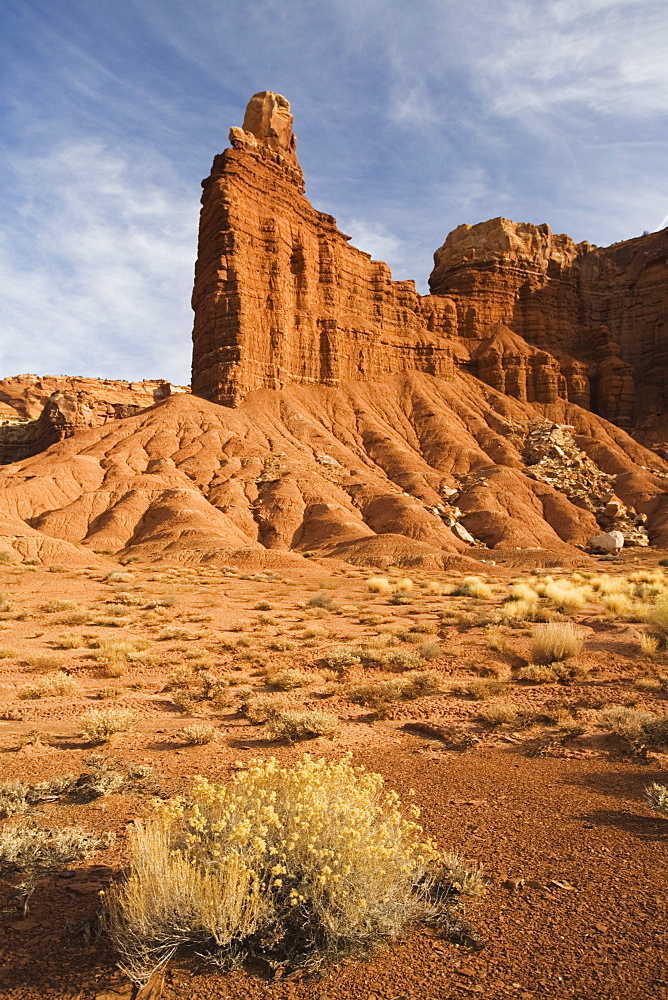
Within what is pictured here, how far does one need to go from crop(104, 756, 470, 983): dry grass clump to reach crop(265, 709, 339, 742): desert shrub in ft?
11.7

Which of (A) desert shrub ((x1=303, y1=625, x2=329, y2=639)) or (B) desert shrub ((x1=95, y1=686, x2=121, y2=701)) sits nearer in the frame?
(B) desert shrub ((x1=95, y1=686, x2=121, y2=701))

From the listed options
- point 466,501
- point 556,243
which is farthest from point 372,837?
point 556,243

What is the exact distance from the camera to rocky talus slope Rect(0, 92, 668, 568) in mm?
43500

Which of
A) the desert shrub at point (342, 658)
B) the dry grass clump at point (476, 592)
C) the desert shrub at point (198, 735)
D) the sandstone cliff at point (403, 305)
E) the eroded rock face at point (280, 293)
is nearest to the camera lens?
the desert shrub at point (198, 735)

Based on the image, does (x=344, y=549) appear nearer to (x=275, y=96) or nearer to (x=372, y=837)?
(x=372, y=837)

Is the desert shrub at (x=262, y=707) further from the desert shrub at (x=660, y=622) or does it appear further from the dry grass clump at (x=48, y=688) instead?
the desert shrub at (x=660, y=622)

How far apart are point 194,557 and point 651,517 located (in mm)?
42287

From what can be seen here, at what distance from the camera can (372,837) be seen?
4055mm

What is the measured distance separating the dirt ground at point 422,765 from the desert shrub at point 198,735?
105 mm

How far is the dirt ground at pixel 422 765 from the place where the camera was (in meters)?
3.46

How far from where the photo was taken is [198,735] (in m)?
7.64

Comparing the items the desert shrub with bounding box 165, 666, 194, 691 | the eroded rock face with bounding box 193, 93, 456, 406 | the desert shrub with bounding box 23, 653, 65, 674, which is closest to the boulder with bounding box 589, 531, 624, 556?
the eroded rock face with bounding box 193, 93, 456, 406

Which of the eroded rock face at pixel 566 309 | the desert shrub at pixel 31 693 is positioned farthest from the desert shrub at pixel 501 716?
the eroded rock face at pixel 566 309

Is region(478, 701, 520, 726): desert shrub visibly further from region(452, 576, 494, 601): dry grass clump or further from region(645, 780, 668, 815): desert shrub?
region(452, 576, 494, 601): dry grass clump
